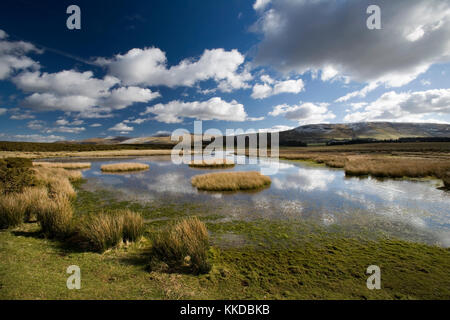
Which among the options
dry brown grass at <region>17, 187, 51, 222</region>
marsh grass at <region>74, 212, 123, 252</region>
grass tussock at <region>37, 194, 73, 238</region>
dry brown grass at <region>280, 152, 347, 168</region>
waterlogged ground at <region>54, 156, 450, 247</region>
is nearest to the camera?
marsh grass at <region>74, 212, 123, 252</region>

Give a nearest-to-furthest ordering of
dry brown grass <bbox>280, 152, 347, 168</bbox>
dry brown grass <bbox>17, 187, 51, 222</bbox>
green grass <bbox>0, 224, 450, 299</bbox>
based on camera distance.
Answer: green grass <bbox>0, 224, 450, 299</bbox>, dry brown grass <bbox>17, 187, 51, 222</bbox>, dry brown grass <bbox>280, 152, 347, 168</bbox>

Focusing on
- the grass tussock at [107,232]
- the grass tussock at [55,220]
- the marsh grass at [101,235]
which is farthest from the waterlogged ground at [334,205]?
the grass tussock at [55,220]

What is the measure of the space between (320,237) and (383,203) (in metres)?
8.99

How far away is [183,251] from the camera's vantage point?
271 inches

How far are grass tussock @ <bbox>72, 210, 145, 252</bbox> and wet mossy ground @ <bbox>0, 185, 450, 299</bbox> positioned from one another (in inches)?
18.0

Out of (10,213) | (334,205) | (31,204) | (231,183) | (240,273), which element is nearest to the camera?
(240,273)

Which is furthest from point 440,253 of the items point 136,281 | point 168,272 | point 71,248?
point 71,248

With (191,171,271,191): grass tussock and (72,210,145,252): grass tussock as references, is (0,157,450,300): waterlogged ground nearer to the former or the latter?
(72,210,145,252): grass tussock

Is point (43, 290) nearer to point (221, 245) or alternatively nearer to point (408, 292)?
point (221, 245)

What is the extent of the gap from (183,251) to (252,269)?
2.42 meters

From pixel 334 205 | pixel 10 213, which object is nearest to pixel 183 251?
pixel 10 213

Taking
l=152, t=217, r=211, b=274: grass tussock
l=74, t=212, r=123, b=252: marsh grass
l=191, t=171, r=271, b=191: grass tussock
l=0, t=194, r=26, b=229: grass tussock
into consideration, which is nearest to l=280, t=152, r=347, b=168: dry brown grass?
l=191, t=171, r=271, b=191: grass tussock

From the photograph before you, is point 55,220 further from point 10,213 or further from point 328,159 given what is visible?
point 328,159

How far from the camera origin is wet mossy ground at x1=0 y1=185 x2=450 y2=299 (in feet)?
17.1
